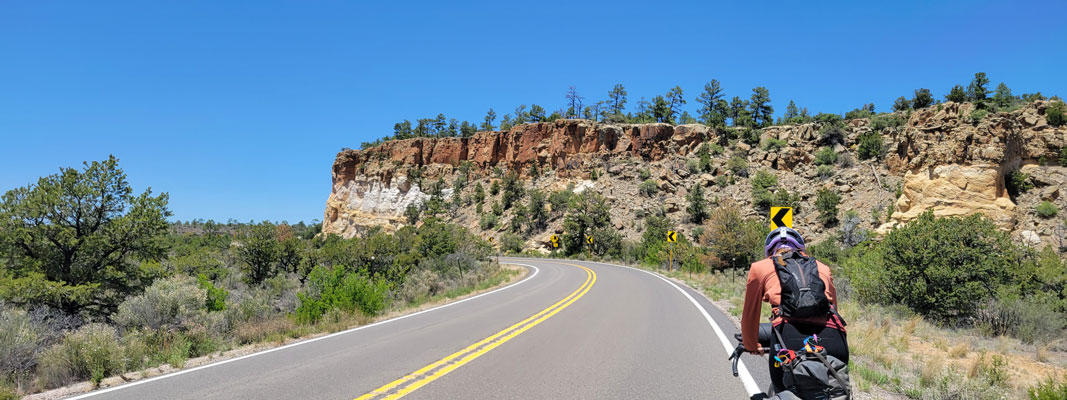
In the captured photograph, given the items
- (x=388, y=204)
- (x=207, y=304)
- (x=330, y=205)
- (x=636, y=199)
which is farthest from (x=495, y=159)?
(x=207, y=304)

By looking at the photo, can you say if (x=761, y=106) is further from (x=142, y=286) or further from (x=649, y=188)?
(x=142, y=286)

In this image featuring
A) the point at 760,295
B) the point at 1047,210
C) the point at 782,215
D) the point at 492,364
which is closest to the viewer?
the point at 760,295

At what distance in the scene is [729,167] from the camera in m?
57.2

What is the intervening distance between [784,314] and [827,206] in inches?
1884

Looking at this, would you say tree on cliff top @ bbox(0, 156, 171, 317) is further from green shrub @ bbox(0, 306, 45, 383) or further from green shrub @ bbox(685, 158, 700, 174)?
green shrub @ bbox(685, 158, 700, 174)

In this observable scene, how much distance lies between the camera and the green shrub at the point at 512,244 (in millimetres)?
53188

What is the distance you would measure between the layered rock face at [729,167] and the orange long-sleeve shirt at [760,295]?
37.9m

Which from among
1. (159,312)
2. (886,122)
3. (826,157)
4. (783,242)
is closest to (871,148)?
(826,157)

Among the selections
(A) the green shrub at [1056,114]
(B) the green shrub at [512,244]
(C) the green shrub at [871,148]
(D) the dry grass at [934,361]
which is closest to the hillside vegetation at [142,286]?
(D) the dry grass at [934,361]

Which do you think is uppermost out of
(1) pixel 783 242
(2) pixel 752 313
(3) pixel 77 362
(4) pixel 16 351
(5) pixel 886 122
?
(5) pixel 886 122

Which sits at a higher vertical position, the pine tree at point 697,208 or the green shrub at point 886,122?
the green shrub at point 886,122

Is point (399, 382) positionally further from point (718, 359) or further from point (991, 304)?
point (991, 304)

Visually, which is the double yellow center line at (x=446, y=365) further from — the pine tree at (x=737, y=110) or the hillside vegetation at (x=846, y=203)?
the pine tree at (x=737, y=110)

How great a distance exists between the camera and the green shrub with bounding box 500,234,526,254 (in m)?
53.2
